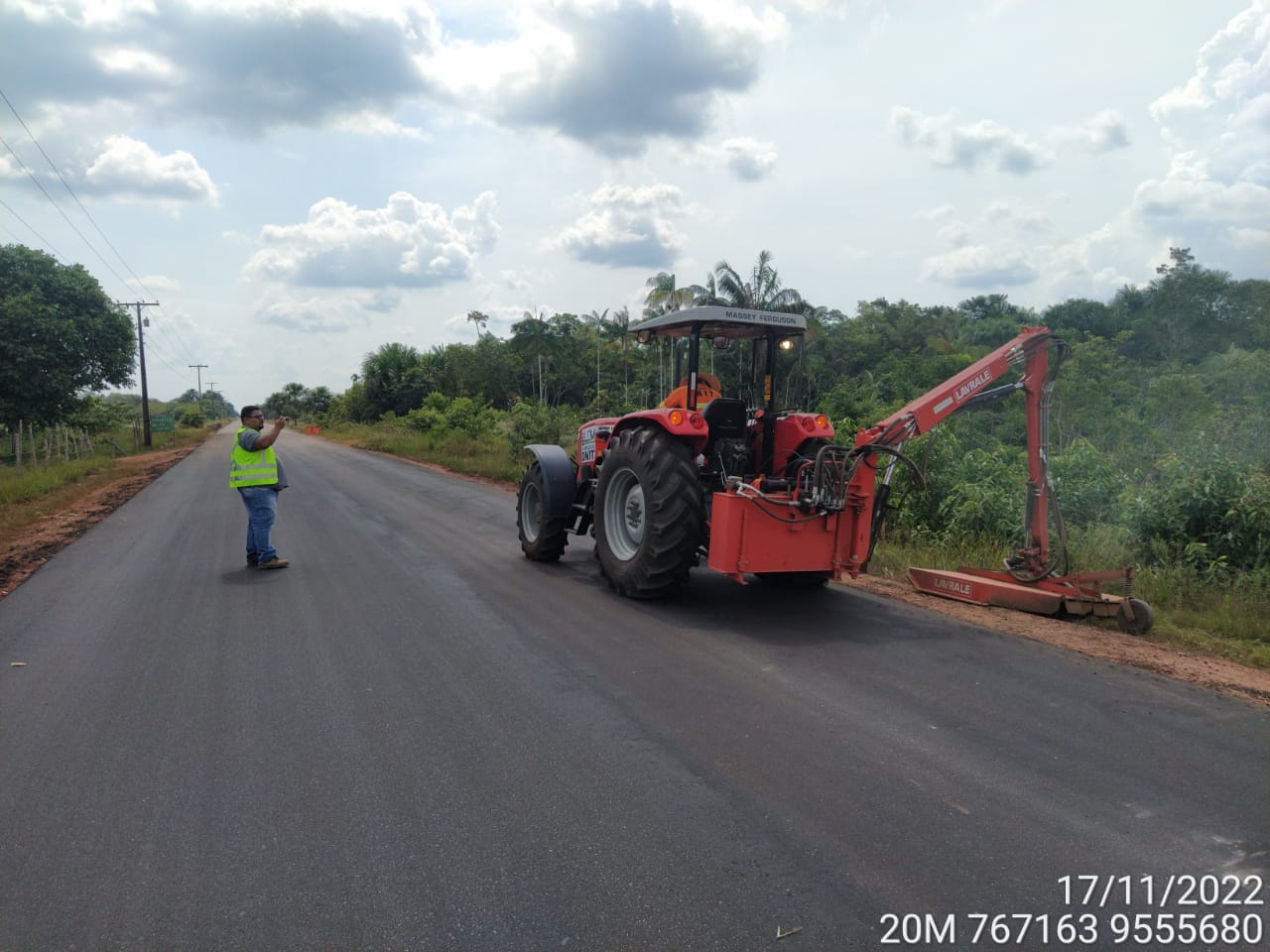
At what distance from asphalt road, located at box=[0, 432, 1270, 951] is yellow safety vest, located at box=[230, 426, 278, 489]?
6.86ft

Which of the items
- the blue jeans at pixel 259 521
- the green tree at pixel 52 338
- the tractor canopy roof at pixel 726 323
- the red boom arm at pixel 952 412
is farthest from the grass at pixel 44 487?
the red boom arm at pixel 952 412

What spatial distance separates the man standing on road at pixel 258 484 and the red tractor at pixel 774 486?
3.43 metres

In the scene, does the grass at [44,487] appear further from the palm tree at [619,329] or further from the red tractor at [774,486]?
the palm tree at [619,329]

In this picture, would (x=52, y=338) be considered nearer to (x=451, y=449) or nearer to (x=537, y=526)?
(x=451, y=449)

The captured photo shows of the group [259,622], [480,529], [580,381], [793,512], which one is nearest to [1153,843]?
[793,512]

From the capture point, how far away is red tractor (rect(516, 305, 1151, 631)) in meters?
6.44

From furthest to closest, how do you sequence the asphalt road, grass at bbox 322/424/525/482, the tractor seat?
grass at bbox 322/424/525/482 → the tractor seat → the asphalt road

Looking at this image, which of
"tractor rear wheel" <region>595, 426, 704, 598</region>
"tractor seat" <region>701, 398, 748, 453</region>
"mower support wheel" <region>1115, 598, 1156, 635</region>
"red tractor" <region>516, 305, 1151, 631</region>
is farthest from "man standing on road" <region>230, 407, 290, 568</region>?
"mower support wheel" <region>1115, 598, 1156, 635</region>

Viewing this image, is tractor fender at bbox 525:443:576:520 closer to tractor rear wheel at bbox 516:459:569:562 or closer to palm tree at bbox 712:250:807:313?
tractor rear wheel at bbox 516:459:569:562

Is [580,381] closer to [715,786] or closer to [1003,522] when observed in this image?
[1003,522]

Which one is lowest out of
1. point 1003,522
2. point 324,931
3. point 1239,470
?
point 324,931

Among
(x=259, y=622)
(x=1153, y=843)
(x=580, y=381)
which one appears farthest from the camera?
(x=580, y=381)

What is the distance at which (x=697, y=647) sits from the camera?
18.7 feet

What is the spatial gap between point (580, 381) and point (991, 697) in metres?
46.5
